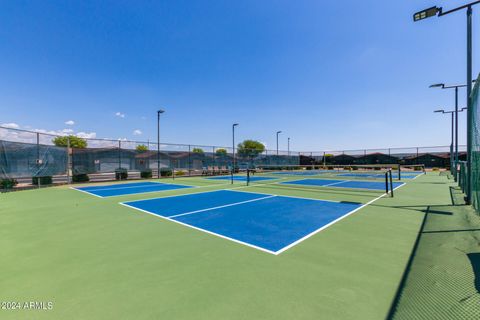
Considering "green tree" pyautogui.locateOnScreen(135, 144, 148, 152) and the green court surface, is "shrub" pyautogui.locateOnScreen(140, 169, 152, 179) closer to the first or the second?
"green tree" pyautogui.locateOnScreen(135, 144, 148, 152)

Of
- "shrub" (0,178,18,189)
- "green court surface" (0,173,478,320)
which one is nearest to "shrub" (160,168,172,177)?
"shrub" (0,178,18,189)

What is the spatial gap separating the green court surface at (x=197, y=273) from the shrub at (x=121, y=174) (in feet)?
49.7

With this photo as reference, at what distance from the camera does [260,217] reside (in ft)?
20.9

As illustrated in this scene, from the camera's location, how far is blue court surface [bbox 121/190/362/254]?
4.68m

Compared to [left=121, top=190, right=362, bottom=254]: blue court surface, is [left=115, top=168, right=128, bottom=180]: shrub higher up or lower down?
higher up

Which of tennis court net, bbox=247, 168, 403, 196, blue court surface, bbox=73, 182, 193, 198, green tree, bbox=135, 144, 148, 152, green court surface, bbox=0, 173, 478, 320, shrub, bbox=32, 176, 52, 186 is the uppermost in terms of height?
green tree, bbox=135, 144, 148, 152

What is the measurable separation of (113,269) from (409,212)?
780cm

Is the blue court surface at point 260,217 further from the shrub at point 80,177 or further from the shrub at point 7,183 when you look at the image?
the shrub at point 80,177

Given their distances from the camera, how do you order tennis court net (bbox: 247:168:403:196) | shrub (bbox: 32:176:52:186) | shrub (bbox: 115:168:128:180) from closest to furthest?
1. tennis court net (bbox: 247:168:403:196)
2. shrub (bbox: 32:176:52:186)
3. shrub (bbox: 115:168:128:180)

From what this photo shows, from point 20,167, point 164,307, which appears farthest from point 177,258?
point 20,167

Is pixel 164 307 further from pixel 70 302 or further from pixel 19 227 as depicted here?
pixel 19 227

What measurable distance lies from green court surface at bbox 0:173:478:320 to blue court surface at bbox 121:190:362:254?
35 centimetres

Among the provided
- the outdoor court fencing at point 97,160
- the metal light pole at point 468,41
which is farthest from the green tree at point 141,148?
the metal light pole at point 468,41

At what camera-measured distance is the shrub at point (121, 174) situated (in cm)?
1990
